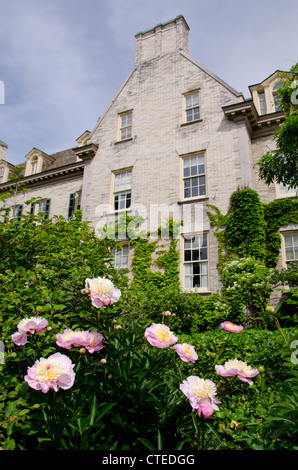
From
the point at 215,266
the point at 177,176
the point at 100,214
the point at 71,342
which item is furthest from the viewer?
the point at 100,214

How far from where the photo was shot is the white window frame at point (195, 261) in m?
12.9

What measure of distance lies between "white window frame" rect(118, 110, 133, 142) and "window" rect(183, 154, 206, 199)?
4.35m

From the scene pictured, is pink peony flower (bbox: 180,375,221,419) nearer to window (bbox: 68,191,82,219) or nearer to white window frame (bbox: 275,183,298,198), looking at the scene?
white window frame (bbox: 275,183,298,198)

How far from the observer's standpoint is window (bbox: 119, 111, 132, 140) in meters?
17.2

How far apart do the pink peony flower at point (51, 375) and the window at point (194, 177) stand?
12913 mm

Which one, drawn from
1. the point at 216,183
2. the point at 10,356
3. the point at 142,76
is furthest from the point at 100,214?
the point at 10,356

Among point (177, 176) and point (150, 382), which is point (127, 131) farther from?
point (150, 382)

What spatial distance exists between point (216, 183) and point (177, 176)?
6.49 feet

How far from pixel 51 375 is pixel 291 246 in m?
12.4

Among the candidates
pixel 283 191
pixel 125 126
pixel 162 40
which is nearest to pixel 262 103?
pixel 283 191

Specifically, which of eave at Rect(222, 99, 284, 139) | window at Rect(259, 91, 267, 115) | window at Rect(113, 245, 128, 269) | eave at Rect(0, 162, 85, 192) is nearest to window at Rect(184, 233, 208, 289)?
window at Rect(113, 245, 128, 269)

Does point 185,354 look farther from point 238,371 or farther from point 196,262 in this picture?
point 196,262

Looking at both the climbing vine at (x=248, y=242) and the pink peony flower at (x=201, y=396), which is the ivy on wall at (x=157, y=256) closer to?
the climbing vine at (x=248, y=242)
